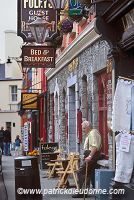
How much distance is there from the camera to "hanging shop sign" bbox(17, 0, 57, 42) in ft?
54.7

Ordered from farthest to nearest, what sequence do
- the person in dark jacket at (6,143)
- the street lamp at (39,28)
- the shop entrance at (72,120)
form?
the person in dark jacket at (6,143) → the shop entrance at (72,120) → the street lamp at (39,28)

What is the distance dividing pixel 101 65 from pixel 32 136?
769 inches

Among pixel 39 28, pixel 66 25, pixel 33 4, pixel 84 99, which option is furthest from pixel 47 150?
pixel 39 28

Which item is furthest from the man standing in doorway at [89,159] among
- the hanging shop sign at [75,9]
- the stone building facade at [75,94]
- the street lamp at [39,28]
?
the street lamp at [39,28]

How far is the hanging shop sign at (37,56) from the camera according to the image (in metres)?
17.8

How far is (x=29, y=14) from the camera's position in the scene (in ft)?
55.0

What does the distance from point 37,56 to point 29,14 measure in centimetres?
159

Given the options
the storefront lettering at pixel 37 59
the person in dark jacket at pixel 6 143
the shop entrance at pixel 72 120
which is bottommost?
the person in dark jacket at pixel 6 143

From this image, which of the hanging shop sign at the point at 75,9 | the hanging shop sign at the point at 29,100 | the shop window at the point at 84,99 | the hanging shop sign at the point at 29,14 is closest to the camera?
the hanging shop sign at the point at 75,9

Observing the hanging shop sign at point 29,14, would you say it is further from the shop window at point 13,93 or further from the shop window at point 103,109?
the shop window at point 13,93

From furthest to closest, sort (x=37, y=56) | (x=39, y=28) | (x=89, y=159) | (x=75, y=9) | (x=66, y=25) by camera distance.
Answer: (x=37, y=56) → (x=66, y=25) → (x=39, y=28) → (x=75, y=9) → (x=89, y=159)

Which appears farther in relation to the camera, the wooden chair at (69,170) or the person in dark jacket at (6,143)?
the person in dark jacket at (6,143)

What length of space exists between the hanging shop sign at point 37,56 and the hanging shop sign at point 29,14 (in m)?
1.04

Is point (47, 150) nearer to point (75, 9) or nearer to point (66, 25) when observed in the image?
point (66, 25)
